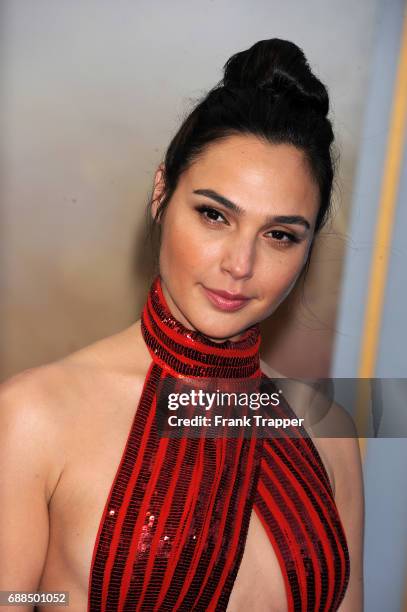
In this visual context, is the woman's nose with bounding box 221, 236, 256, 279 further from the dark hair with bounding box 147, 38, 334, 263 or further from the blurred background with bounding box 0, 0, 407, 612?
the blurred background with bounding box 0, 0, 407, 612

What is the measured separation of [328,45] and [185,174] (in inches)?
26.1

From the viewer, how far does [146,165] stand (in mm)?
1859

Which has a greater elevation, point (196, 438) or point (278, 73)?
point (278, 73)

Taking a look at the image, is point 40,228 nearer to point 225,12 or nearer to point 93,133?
point 93,133

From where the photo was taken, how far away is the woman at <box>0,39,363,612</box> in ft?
4.25

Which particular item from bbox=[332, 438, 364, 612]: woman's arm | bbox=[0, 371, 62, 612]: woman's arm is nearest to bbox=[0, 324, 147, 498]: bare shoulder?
bbox=[0, 371, 62, 612]: woman's arm

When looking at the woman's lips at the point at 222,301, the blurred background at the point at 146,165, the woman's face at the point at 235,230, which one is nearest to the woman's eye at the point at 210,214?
the woman's face at the point at 235,230

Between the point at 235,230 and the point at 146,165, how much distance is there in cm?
61

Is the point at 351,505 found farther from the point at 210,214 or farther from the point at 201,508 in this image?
the point at 210,214

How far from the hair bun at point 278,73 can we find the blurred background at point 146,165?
15.4 inches

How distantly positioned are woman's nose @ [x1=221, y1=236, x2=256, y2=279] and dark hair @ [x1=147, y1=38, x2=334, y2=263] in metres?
0.15

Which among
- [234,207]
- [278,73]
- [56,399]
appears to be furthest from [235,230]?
[56,399]

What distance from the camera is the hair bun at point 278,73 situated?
1378 mm

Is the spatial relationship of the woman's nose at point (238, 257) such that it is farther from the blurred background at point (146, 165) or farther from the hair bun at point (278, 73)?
the blurred background at point (146, 165)
